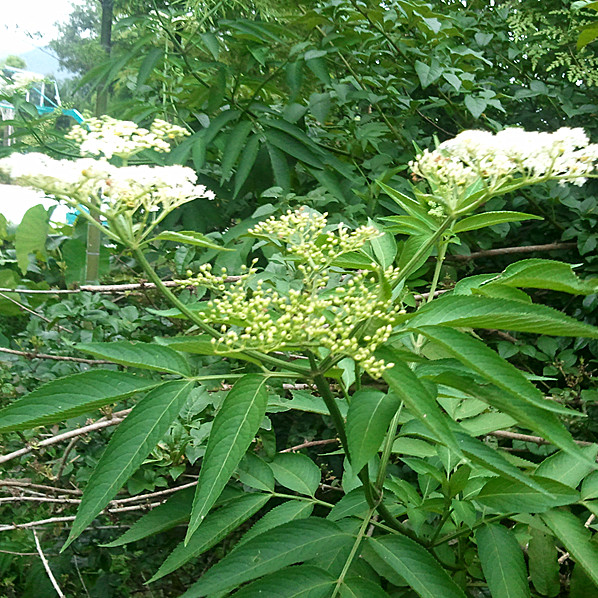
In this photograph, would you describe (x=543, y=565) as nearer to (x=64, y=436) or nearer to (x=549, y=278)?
(x=549, y=278)

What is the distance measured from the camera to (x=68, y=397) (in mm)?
508

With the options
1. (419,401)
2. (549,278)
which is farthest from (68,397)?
(549,278)

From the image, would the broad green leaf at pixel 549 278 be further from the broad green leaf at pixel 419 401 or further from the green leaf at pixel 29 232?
the green leaf at pixel 29 232

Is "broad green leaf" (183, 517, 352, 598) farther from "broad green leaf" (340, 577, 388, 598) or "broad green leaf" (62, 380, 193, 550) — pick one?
"broad green leaf" (62, 380, 193, 550)

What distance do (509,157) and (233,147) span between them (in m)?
0.81

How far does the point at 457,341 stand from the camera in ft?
1.61

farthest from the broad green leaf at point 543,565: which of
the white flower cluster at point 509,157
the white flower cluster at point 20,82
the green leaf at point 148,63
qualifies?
the white flower cluster at point 20,82

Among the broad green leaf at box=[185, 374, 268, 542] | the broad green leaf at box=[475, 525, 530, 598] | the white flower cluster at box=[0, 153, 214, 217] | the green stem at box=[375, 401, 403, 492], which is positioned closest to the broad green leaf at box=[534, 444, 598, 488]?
the broad green leaf at box=[475, 525, 530, 598]

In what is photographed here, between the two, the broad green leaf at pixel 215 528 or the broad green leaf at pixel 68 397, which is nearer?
the broad green leaf at pixel 68 397

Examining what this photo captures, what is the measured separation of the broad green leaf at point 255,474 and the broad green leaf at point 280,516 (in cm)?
3

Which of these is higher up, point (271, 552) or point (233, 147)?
point (233, 147)

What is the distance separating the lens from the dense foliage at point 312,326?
52 centimetres

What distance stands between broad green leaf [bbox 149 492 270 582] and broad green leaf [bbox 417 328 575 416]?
1.03ft

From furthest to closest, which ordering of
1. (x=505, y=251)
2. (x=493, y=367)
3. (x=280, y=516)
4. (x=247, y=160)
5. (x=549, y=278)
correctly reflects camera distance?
(x=505, y=251) → (x=247, y=160) → (x=280, y=516) → (x=549, y=278) → (x=493, y=367)
